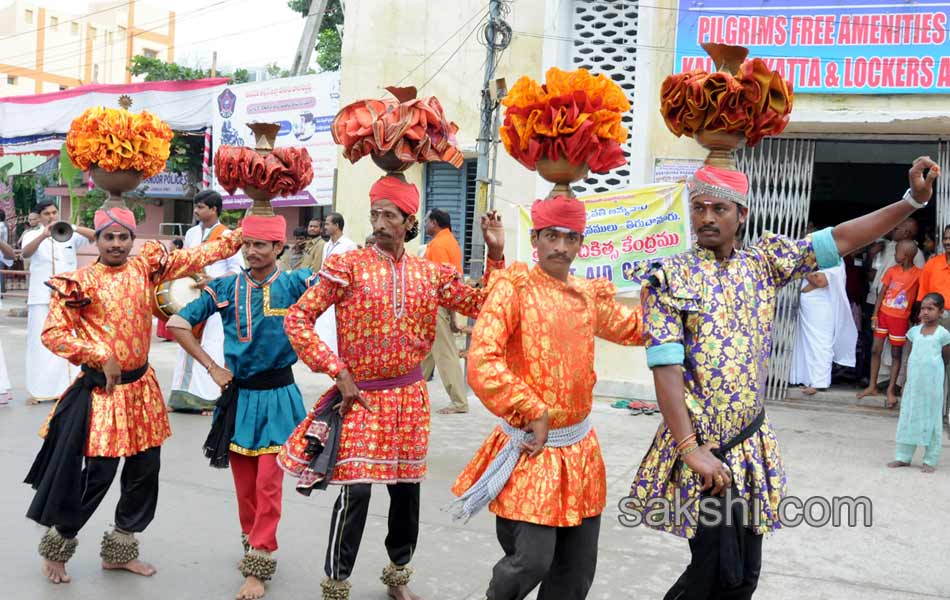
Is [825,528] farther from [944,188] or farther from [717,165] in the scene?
[944,188]

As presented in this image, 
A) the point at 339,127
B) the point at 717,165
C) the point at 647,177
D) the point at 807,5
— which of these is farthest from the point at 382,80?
the point at 717,165

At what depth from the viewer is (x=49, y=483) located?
447cm

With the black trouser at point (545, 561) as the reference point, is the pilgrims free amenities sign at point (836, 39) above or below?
above

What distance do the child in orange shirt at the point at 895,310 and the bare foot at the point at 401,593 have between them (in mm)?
6744

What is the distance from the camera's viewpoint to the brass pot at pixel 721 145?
3.46m

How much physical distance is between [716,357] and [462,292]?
134 cm

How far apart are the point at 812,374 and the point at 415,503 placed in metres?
6.62

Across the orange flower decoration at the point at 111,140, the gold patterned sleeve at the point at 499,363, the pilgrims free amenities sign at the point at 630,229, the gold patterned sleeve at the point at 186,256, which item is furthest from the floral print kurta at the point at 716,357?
the pilgrims free amenities sign at the point at 630,229

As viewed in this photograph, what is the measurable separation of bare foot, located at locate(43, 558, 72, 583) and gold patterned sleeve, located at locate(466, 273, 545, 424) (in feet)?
8.05

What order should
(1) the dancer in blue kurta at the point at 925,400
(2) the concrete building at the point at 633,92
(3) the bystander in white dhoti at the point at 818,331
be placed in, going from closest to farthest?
1. (1) the dancer in blue kurta at the point at 925,400
2. (2) the concrete building at the point at 633,92
3. (3) the bystander in white dhoti at the point at 818,331

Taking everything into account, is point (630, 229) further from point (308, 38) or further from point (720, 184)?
point (308, 38)

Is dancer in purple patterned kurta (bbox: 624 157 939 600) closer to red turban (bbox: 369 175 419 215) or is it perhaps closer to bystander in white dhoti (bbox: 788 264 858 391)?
red turban (bbox: 369 175 419 215)

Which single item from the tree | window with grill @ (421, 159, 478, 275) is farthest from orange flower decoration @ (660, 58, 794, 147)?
the tree

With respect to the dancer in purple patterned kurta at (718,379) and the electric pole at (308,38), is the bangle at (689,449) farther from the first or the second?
the electric pole at (308,38)
